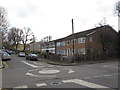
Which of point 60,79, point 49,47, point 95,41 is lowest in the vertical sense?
point 60,79

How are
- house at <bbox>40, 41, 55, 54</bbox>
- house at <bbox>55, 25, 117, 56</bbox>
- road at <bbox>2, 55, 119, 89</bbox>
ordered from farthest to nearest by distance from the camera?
house at <bbox>40, 41, 55, 54</bbox> → house at <bbox>55, 25, 117, 56</bbox> → road at <bbox>2, 55, 119, 89</bbox>

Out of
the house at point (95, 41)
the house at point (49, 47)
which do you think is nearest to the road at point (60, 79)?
the house at point (95, 41)

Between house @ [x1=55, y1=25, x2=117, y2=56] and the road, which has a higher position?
house @ [x1=55, y1=25, x2=117, y2=56]

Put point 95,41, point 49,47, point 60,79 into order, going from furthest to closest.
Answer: point 49,47, point 95,41, point 60,79

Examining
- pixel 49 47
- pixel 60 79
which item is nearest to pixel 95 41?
pixel 60 79

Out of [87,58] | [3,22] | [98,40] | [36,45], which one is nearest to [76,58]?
[87,58]

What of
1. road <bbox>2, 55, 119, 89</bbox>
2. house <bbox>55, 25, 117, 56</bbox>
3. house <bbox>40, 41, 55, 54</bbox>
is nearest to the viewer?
road <bbox>2, 55, 119, 89</bbox>

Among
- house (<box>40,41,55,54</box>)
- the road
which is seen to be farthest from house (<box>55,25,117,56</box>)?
the road

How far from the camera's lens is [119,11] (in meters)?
25.5

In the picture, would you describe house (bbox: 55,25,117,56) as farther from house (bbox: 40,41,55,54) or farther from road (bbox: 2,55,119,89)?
road (bbox: 2,55,119,89)

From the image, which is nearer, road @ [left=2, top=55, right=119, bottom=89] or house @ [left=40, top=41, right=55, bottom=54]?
road @ [left=2, top=55, right=119, bottom=89]

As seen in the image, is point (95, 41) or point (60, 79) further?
point (95, 41)

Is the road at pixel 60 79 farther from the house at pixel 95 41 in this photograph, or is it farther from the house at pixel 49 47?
the house at pixel 49 47

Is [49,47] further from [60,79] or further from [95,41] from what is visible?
[60,79]
